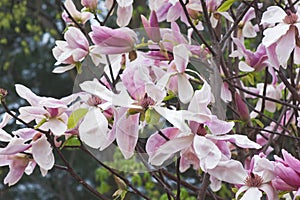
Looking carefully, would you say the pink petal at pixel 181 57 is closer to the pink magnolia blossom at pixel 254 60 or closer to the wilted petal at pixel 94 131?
the wilted petal at pixel 94 131

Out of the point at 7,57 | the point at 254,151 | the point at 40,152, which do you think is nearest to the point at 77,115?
the point at 40,152

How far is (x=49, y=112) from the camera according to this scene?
2.43ft

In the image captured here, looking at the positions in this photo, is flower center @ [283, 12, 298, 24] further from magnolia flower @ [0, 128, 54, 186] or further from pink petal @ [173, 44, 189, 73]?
magnolia flower @ [0, 128, 54, 186]

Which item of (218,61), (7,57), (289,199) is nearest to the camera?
(218,61)

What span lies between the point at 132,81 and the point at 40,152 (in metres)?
0.16

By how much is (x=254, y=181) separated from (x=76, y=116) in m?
0.21

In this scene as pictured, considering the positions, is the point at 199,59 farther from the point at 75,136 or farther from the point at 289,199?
the point at 289,199

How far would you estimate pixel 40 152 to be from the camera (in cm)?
75

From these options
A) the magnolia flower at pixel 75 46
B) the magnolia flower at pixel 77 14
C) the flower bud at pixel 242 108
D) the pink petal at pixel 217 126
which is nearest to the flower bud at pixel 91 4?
the magnolia flower at pixel 77 14

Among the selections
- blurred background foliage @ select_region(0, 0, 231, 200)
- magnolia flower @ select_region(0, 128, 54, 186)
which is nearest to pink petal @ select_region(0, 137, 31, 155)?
magnolia flower @ select_region(0, 128, 54, 186)

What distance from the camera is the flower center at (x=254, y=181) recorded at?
2.26 ft

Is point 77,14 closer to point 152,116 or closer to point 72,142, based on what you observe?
point 72,142

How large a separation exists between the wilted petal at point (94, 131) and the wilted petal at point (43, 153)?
0.09m

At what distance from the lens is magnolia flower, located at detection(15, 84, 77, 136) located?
73 cm
